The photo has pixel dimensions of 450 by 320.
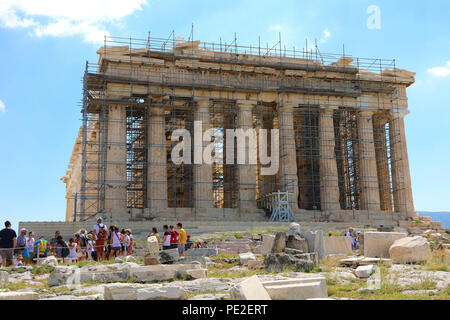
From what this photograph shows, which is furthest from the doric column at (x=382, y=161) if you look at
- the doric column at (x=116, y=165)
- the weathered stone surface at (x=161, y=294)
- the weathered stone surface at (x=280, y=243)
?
the weathered stone surface at (x=161, y=294)

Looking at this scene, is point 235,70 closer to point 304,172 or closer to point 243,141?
point 243,141

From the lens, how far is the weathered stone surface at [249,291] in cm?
727

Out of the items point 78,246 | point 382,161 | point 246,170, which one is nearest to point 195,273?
point 78,246

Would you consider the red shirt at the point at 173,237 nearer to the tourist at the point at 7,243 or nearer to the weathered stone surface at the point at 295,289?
the tourist at the point at 7,243

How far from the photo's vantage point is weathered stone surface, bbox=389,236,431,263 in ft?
42.7

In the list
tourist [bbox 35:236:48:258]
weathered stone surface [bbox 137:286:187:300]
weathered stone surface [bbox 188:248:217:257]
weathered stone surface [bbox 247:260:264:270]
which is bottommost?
weathered stone surface [bbox 137:286:187:300]

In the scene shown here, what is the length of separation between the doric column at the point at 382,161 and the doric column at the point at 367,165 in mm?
1294

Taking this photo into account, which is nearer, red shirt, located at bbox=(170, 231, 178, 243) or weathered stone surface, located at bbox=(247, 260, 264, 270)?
weathered stone surface, located at bbox=(247, 260, 264, 270)

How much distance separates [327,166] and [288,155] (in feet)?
9.21

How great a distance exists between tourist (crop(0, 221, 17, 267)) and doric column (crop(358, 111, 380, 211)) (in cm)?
2455

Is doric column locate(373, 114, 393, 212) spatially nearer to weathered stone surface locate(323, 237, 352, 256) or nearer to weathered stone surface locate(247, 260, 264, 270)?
weathered stone surface locate(323, 237, 352, 256)

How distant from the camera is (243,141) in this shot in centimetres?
3350

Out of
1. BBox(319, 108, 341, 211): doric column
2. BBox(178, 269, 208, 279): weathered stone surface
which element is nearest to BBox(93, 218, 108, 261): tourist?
BBox(178, 269, 208, 279): weathered stone surface

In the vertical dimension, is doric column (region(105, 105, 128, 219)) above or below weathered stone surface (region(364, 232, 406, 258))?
above
